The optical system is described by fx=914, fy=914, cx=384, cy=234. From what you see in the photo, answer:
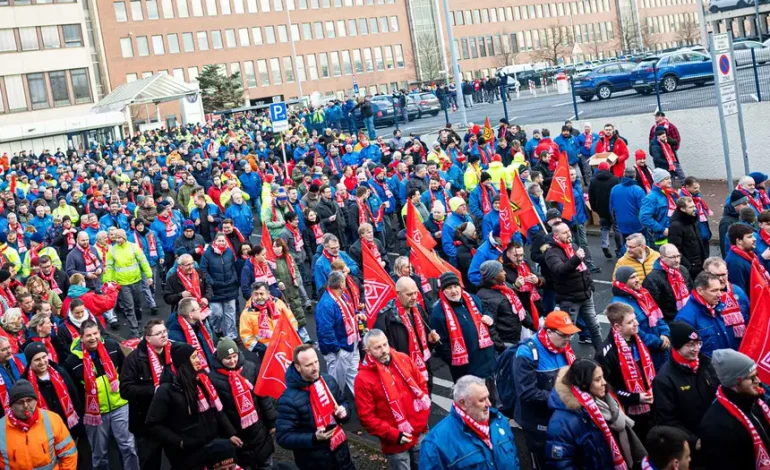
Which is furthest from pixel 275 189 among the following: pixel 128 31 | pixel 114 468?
pixel 128 31

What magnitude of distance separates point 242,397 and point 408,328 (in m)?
1.75

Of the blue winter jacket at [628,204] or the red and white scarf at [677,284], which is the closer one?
the red and white scarf at [677,284]

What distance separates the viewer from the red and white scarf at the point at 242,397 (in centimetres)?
750

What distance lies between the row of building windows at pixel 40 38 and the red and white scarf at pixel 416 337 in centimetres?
6596

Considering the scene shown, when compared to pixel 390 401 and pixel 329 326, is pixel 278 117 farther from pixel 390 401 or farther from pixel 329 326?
pixel 390 401

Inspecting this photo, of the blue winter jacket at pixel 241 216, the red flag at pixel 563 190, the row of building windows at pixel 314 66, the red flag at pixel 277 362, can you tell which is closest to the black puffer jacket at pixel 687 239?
the red flag at pixel 563 190

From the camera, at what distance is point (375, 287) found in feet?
31.6

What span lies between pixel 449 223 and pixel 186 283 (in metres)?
3.76

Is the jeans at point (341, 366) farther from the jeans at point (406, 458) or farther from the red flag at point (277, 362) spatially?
the jeans at point (406, 458)

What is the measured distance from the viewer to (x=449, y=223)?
1306 cm

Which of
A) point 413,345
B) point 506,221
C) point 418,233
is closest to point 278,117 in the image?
point 418,233

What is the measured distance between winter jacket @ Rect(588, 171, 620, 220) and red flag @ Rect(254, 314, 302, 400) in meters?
8.19

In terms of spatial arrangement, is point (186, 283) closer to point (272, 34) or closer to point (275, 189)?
point (275, 189)

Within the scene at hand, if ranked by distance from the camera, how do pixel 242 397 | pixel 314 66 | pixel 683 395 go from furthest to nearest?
pixel 314 66, pixel 242 397, pixel 683 395
